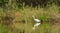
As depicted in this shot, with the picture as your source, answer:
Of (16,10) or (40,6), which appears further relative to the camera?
(40,6)

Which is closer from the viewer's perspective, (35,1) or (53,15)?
(53,15)

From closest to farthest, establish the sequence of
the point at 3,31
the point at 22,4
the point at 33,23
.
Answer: the point at 3,31 < the point at 33,23 < the point at 22,4

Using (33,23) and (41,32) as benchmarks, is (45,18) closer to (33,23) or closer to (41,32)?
(33,23)

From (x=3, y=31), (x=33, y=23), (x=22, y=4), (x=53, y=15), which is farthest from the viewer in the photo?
(x=22, y=4)

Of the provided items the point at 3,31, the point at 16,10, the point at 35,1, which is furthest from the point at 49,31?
the point at 35,1

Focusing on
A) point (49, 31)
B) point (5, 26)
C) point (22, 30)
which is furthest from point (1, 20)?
point (49, 31)

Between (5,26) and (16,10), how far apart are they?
3.08 feet

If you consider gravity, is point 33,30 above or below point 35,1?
below

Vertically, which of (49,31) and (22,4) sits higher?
(22,4)

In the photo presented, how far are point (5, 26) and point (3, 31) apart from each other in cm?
27

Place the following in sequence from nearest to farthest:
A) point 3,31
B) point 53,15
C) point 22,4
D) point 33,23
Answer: point 3,31 → point 33,23 → point 53,15 → point 22,4

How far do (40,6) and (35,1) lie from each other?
0.70ft

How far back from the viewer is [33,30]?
4.85 m

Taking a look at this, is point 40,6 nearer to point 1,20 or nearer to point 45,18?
point 45,18
